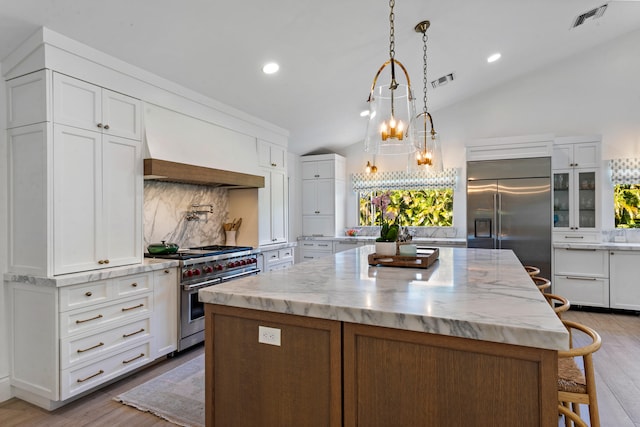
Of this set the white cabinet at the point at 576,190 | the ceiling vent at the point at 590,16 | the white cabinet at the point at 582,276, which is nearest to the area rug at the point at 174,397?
the white cabinet at the point at 582,276

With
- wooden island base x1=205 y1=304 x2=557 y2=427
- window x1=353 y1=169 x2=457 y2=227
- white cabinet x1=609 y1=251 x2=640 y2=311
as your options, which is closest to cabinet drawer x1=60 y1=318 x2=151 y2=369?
wooden island base x1=205 y1=304 x2=557 y2=427

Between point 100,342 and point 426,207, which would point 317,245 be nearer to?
point 426,207

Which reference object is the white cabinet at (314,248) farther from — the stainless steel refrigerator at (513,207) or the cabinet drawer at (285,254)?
the stainless steel refrigerator at (513,207)

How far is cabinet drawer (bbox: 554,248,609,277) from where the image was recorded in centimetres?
460

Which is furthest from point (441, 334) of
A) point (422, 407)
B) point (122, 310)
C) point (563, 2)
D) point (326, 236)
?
point (326, 236)

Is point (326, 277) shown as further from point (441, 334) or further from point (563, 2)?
point (563, 2)

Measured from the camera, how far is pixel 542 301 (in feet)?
4.55

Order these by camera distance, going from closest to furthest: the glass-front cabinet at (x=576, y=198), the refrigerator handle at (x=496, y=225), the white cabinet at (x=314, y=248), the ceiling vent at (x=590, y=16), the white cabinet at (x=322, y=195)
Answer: the ceiling vent at (x=590, y=16), the glass-front cabinet at (x=576, y=198), the refrigerator handle at (x=496, y=225), the white cabinet at (x=314, y=248), the white cabinet at (x=322, y=195)

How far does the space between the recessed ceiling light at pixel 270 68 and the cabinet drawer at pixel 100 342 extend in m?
2.56

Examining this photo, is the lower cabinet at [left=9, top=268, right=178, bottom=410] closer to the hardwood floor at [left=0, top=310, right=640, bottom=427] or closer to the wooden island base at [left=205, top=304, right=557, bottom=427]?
the hardwood floor at [left=0, top=310, right=640, bottom=427]

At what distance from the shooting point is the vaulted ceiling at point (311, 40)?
96.2 inches

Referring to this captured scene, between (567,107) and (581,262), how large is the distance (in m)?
2.29

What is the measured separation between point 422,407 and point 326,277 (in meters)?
0.86

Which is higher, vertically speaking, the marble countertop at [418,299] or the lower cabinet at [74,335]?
the marble countertop at [418,299]
